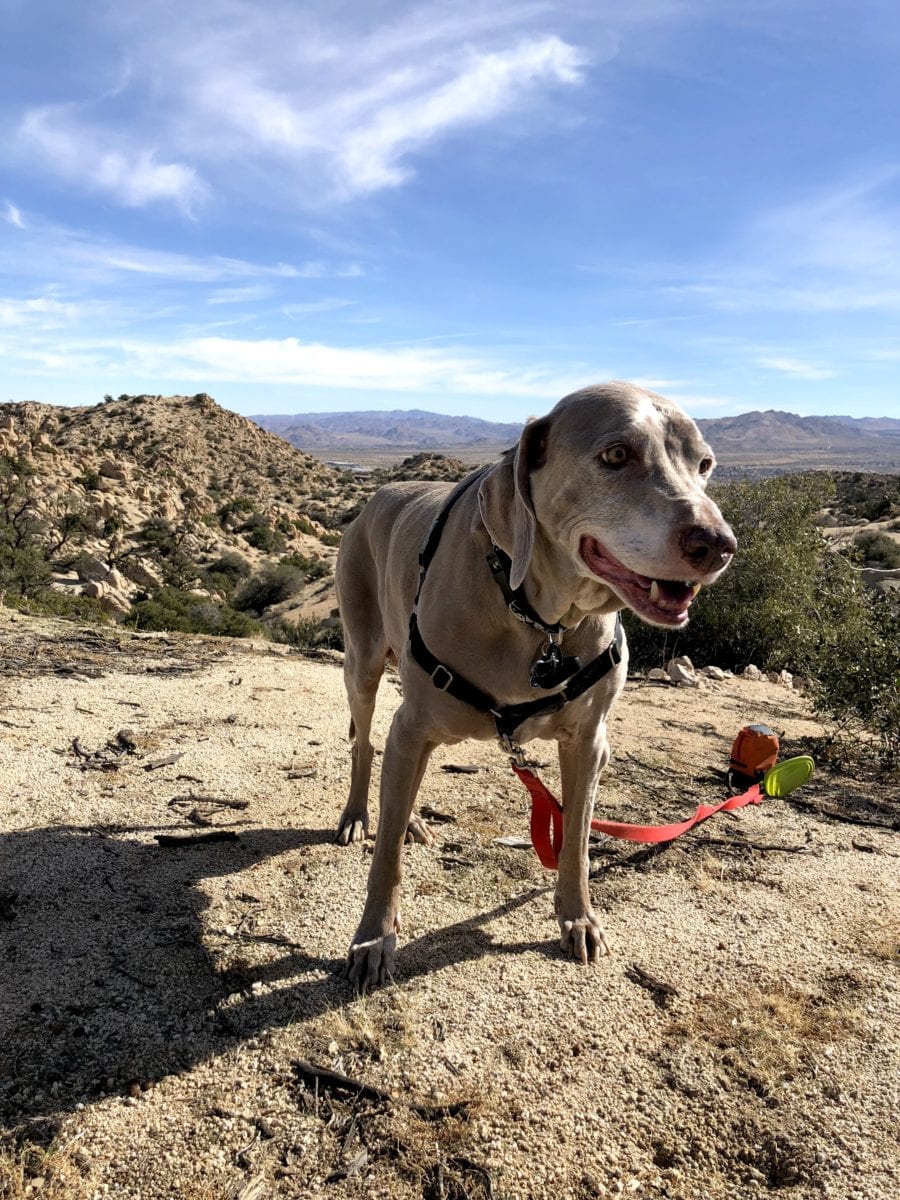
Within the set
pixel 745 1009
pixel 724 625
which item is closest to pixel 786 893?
pixel 745 1009

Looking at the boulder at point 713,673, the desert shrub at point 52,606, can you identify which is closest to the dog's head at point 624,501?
the boulder at point 713,673

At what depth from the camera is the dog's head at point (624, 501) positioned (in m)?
2.19

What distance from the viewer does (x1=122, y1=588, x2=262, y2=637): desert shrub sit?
14617 mm

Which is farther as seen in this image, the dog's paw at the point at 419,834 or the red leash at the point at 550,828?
the dog's paw at the point at 419,834

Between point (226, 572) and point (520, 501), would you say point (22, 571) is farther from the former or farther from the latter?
point (520, 501)

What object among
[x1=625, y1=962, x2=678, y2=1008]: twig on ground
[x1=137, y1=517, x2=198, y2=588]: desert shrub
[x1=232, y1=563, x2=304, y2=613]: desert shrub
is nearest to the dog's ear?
[x1=625, y1=962, x2=678, y2=1008]: twig on ground

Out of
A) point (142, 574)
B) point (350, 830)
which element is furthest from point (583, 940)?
point (142, 574)

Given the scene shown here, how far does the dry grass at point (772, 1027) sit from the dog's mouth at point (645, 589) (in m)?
1.56

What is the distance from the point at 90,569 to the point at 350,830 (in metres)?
19.6

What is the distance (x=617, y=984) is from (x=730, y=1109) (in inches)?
25.3

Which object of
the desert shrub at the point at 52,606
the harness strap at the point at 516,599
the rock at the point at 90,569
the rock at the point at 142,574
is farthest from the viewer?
the rock at the point at 142,574

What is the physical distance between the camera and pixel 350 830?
13.6ft

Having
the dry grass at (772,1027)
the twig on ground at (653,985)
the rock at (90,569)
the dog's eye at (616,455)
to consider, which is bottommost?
the rock at (90,569)

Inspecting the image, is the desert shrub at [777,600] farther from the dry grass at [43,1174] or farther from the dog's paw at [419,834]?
the dry grass at [43,1174]
